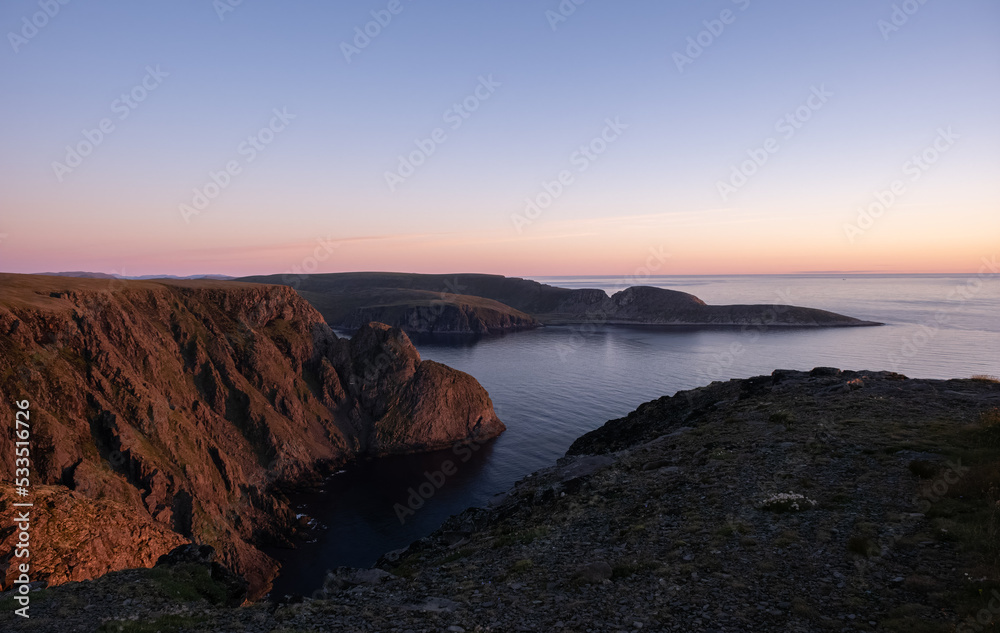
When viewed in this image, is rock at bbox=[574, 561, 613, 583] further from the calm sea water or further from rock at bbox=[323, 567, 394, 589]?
the calm sea water

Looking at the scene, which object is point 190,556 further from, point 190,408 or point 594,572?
point 190,408

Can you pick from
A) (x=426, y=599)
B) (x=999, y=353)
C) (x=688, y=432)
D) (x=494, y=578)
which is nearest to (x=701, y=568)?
(x=494, y=578)

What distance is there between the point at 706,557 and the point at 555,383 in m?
102

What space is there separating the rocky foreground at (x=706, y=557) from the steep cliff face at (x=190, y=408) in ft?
62.7

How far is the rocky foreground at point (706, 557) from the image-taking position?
12.0 meters

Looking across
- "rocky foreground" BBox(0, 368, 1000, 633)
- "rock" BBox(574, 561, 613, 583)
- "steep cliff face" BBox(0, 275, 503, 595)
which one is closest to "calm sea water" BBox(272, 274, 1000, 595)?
"steep cliff face" BBox(0, 275, 503, 595)

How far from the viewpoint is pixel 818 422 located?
1104 inches

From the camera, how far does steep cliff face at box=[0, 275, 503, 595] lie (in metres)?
35.5

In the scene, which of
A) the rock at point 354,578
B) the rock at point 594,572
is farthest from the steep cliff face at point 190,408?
the rock at point 594,572

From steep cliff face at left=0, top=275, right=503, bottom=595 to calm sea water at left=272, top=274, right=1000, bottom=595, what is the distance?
606cm

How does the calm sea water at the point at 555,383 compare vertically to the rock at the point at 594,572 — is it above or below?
below

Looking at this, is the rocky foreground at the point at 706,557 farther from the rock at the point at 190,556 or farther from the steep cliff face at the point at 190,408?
the steep cliff face at the point at 190,408

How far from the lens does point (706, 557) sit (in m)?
15.1

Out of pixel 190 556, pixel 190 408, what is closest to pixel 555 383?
pixel 190 408
